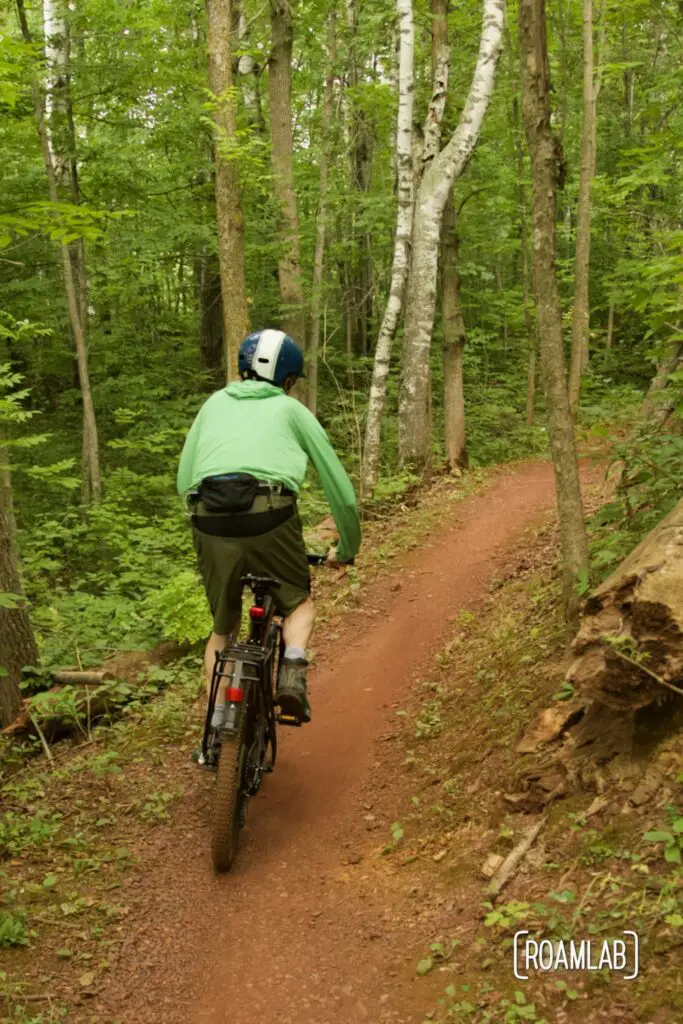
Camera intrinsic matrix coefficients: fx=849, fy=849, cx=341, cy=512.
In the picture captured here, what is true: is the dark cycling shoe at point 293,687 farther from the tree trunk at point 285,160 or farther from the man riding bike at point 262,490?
the tree trunk at point 285,160

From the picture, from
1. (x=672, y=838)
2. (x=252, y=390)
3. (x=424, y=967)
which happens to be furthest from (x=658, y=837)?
(x=252, y=390)

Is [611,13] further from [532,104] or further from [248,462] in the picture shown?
[248,462]

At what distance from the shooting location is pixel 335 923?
3906 mm

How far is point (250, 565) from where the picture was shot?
4465mm

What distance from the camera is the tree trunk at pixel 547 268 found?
460 centimetres

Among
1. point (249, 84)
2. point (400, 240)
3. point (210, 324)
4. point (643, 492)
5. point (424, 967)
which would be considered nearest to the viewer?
point (424, 967)

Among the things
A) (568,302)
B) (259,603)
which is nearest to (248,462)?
(259,603)

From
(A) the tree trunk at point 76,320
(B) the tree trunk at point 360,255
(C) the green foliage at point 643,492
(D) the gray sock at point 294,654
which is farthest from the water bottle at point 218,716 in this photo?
(B) the tree trunk at point 360,255

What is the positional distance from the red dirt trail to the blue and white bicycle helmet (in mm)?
2510

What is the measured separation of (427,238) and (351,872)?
1006cm

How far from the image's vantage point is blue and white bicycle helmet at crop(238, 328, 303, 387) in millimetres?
4625

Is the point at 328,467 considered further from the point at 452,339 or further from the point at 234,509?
the point at 452,339

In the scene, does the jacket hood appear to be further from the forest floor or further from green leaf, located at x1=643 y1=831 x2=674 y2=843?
green leaf, located at x1=643 y1=831 x2=674 y2=843

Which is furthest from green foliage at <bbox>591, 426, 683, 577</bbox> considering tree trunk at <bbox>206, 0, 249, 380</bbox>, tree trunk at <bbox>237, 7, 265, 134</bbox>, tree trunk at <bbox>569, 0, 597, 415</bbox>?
tree trunk at <bbox>237, 7, 265, 134</bbox>
